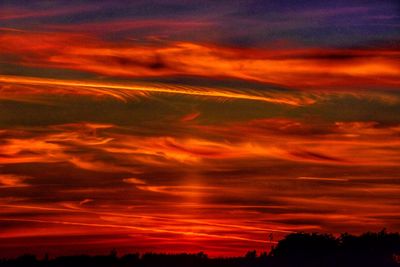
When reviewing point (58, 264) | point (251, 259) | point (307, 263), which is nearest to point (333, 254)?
point (307, 263)

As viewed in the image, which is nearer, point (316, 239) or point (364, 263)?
point (364, 263)

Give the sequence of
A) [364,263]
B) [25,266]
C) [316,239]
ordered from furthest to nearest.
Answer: [316,239] → [25,266] → [364,263]

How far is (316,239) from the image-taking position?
7288 cm

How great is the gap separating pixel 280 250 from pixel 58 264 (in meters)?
13.0

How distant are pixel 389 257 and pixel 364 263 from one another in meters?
1.43

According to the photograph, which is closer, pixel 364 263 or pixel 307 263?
pixel 364 263

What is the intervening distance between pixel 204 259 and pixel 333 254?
7.77 metres

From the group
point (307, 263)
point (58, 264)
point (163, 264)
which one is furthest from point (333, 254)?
point (58, 264)

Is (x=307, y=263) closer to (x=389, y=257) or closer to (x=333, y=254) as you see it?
(x=333, y=254)

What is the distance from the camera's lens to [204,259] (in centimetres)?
6594

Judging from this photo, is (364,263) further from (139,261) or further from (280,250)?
(139,261)

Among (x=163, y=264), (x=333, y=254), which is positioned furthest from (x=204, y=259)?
(x=333, y=254)

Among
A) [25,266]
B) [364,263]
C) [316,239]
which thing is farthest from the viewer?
[316,239]

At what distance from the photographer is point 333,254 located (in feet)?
224
